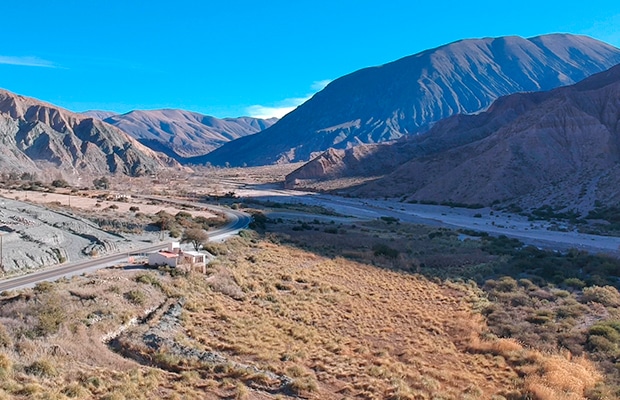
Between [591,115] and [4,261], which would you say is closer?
[4,261]

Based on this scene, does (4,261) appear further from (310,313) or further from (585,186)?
(585,186)

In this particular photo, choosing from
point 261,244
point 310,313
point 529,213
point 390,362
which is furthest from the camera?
point 529,213

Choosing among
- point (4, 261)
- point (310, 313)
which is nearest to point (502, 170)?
point (310, 313)

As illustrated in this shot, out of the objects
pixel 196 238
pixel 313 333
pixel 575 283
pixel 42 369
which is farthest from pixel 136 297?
pixel 575 283

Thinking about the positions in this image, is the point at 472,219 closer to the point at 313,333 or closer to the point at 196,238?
the point at 196,238

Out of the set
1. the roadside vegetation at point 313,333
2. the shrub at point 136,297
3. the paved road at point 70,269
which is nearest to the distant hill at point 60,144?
the paved road at point 70,269

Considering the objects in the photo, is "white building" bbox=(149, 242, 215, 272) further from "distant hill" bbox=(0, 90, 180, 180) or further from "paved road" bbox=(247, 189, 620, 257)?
"distant hill" bbox=(0, 90, 180, 180)

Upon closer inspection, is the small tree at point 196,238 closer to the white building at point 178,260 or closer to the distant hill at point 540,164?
the white building at point 178,260
